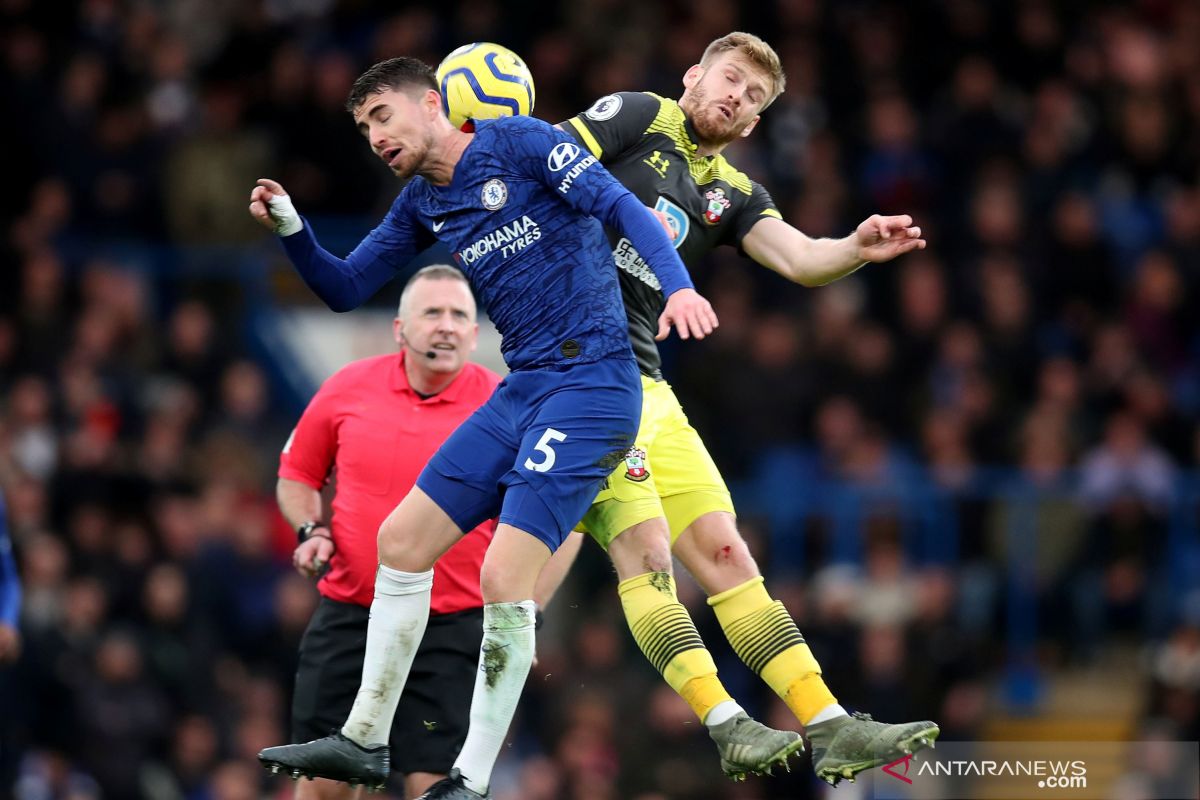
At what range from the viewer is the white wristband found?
6.71 m

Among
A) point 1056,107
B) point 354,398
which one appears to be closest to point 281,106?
point 1056,107

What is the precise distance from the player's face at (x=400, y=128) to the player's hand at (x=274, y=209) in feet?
1.36

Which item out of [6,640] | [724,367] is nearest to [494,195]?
[6,640]

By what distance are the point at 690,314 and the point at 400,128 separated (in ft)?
4.15

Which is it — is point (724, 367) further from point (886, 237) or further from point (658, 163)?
point (886, 237)

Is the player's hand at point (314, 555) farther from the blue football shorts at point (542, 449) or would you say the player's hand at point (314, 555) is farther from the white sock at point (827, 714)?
the white sock at point (827, 714)

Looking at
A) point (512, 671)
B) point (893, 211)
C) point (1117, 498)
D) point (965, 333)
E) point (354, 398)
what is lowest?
point (512, 671)

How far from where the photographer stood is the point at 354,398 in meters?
7.98

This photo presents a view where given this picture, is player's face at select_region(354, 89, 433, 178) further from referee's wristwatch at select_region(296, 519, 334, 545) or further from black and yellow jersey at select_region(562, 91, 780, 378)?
referee's wristwatch at select_region(296, 519, 334, 545)

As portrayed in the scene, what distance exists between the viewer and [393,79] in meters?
6.52

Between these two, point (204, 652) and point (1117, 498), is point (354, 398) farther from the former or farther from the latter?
point (1117, 498)

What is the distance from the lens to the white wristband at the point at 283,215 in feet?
22.0

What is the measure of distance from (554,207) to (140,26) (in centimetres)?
1057

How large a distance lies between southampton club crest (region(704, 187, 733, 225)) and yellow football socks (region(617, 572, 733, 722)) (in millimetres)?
1384
